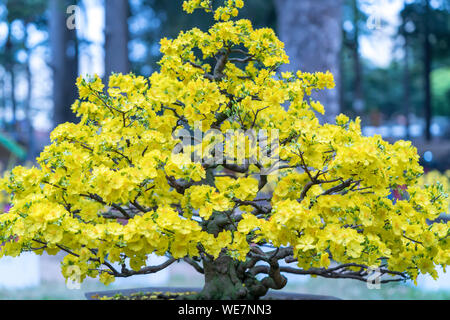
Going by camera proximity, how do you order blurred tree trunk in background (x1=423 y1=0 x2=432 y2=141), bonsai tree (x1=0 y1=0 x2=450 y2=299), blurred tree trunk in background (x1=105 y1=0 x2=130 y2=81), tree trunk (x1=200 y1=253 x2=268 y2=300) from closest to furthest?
bonsai tree (x1=0 y1=0 x2=450 y2=299) < tree trunk (x1=200 y1=253 x2=268 y2=300) < blurred tree trunk in background (x1=105 y1=0 x2=130 y2=81) < blurred tree trunk in background (x1=423 y1=0 x2=432 y2=141)

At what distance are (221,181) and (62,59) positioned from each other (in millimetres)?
9110

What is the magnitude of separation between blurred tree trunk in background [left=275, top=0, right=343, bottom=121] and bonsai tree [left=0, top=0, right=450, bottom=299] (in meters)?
3.32

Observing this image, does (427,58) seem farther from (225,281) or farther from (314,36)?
(225,281)

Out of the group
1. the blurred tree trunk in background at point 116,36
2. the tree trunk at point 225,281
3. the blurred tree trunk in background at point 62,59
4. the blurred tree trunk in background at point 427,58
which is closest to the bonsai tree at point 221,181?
the tree trunk at point 225,281

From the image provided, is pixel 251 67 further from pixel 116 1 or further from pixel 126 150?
pixel 116 1

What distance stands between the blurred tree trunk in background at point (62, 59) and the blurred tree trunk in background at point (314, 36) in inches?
220

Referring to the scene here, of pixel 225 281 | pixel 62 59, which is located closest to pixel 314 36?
pixel 225 281

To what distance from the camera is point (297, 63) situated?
6.53 metres

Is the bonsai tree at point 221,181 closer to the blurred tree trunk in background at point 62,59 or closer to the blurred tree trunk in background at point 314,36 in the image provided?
the blurred tree trunk in background at point 314,36

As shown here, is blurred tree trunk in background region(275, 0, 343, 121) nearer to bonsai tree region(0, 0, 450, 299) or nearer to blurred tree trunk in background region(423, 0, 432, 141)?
bonsai tree region(0, 0, 450, 299)

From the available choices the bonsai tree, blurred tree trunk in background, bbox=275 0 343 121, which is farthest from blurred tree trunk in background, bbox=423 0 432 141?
the bonsai tree

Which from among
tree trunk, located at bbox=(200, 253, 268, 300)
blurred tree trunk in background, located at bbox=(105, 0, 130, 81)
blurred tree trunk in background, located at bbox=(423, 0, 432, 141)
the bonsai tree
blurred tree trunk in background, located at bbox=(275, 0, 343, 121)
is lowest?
tree trunk, located at bbox=(200, 253, 268, 300)

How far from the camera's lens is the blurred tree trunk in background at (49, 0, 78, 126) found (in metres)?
10.7

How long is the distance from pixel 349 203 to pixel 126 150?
1270 millimetres
